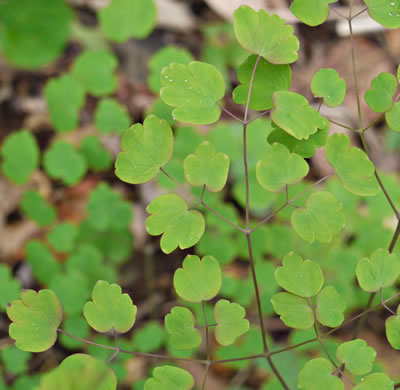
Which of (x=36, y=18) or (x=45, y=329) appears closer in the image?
(x=45, y=329)

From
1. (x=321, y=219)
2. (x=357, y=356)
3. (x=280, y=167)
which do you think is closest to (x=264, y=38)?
(x=280, y=167)

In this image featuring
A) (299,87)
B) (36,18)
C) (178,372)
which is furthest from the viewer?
(299,87)

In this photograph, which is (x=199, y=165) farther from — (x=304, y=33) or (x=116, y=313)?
(x=304, y=33)

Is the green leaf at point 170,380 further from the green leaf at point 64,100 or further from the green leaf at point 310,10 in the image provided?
the green leaf at point 64,100

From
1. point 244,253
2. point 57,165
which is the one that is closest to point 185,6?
point 57,165

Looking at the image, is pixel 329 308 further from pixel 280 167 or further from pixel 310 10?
pixel 310 10

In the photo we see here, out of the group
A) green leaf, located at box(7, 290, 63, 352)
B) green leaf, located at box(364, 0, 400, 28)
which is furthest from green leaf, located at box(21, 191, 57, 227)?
green leaf, located at box(364, 0, 400, 28)
